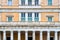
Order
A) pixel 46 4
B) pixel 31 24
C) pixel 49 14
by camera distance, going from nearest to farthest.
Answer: pixel 31 24, pixel 49 14, pixel 46 4

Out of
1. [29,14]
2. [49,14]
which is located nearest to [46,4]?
[49,14]

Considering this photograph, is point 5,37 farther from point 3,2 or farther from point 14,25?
point 3,2

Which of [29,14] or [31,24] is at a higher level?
[29,14]

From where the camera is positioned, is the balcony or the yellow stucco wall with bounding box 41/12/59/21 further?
the yellow stucco wall with bounding box 41/12/59/21

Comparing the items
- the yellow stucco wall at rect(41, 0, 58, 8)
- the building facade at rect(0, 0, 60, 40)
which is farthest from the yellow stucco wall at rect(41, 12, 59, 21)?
the yellow stucco wall at rect(41, 0, 58, 8)

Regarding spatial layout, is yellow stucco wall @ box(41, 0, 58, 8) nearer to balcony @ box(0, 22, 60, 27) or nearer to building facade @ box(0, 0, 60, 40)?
building facade @ box(0, 0, 60, 40)

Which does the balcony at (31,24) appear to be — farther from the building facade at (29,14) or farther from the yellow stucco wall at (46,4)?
the yellow stucco wall at (46,4)

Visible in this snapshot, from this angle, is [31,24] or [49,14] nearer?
[31,24]

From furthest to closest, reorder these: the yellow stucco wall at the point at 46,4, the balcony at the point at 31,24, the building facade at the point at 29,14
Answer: the yellow stucco wall at the point at 46,4 → the building facade at the point at 29,14 → the balcony at the point at 31,24

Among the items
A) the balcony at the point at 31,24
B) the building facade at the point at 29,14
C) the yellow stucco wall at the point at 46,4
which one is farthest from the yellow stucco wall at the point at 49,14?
the balcony at the point at 31,24

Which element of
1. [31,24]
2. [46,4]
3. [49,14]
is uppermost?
[46,4]

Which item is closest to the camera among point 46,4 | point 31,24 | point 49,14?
point 31,24

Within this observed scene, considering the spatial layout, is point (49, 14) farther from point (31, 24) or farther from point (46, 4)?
point (31, 24)

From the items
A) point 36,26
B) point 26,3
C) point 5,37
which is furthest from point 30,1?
point 5,37
